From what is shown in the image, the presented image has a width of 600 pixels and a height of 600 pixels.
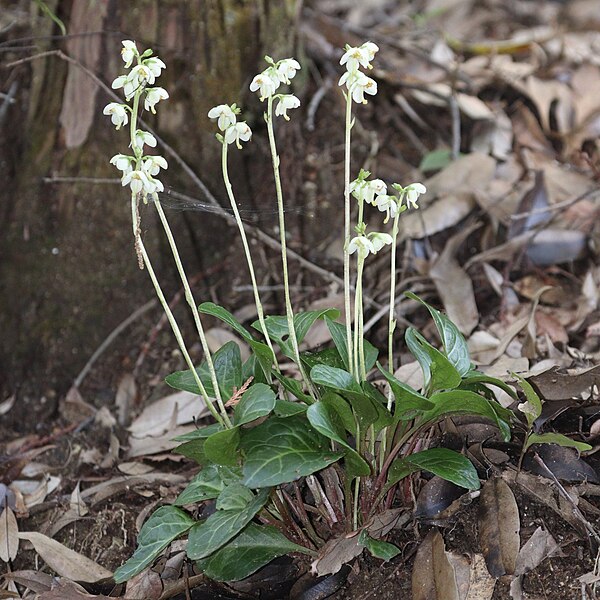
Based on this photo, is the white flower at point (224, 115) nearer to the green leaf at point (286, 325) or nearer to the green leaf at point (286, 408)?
the green leaf at point (286, 325)

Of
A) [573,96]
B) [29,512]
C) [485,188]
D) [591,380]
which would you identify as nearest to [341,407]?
[591,380]

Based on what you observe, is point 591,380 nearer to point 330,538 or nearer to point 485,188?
point 330,538

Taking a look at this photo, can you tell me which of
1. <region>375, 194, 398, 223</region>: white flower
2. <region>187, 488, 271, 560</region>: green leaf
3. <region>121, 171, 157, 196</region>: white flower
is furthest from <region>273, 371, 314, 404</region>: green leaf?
<region>121, 171, 157, 196</region>: white flower

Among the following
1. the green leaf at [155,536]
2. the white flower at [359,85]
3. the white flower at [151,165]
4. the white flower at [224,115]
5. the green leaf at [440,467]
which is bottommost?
the green leaf at [155,536]

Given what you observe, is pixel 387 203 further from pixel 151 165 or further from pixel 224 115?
pixel 151 165

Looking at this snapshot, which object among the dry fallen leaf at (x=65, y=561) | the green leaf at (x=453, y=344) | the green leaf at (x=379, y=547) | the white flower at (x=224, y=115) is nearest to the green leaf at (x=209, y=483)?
the green leaf at (x=379, y=547)

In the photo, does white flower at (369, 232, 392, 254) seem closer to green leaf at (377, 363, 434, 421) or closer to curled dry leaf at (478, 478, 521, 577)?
green leaf at (377, 363, 434, 421)

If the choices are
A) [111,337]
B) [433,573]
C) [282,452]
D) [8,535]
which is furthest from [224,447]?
[111,337]
